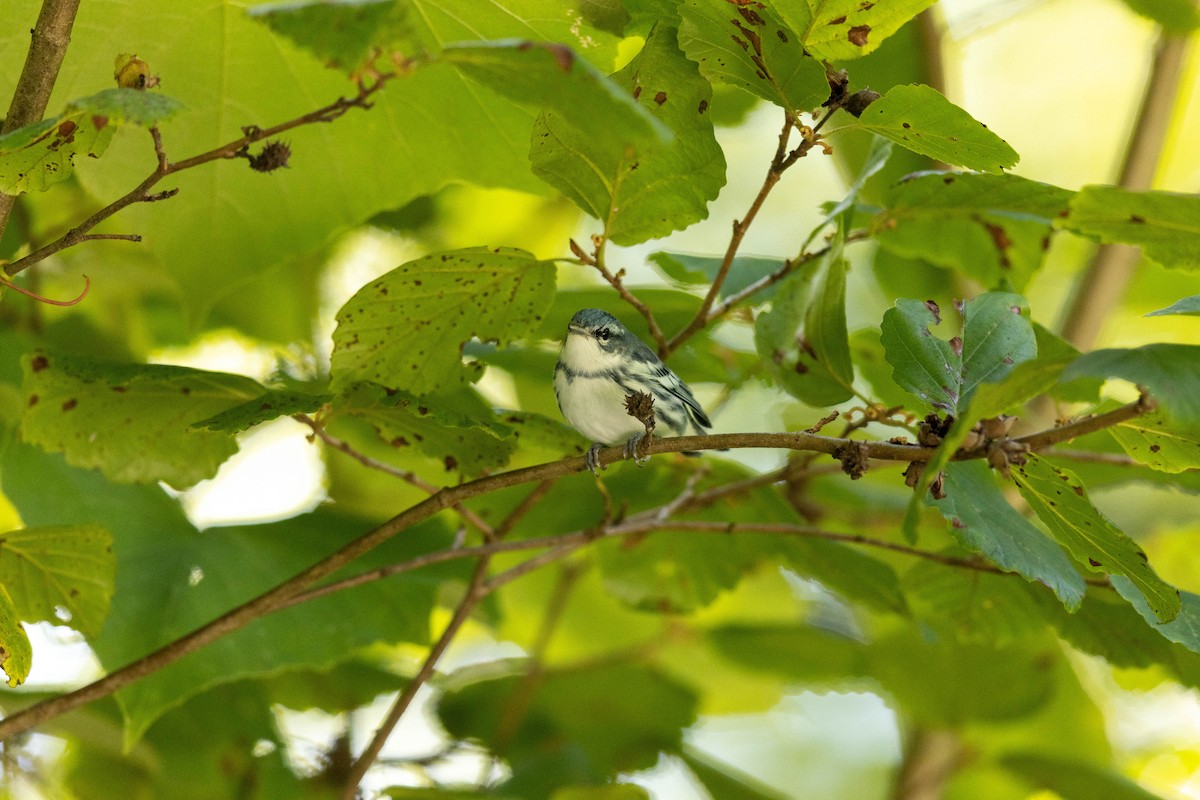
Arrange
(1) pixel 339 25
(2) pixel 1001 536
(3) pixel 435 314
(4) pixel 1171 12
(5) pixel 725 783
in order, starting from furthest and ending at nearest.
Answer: (5) pixel 725 783 → (4) pixel 1171 12 → (3) pixel 435 314 → (2) pixel 1001 536 → (1) pixel 339 25

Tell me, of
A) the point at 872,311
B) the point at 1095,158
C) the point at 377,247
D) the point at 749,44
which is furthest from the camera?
the point at 1095,158

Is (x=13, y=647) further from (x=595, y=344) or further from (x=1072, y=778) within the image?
(x=1072, y=778)

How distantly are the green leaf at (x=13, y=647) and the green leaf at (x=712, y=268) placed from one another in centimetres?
75

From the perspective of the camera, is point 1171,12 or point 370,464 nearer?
point 370,464

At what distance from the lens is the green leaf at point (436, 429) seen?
898 millimetres

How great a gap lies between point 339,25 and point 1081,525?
596 millimetres

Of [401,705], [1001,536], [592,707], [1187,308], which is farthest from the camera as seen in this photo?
[592,707]

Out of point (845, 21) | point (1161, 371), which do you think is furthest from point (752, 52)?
point (1161, 371)

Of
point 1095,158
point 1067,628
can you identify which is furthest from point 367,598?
point 1095,158

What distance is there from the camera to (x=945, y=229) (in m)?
1.24

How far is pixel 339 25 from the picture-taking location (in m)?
0.57

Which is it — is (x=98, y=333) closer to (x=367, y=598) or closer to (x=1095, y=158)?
(x=367, y=598)

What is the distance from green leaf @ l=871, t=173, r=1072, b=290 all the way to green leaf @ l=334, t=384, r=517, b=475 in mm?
443

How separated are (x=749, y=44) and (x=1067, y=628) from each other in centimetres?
66
